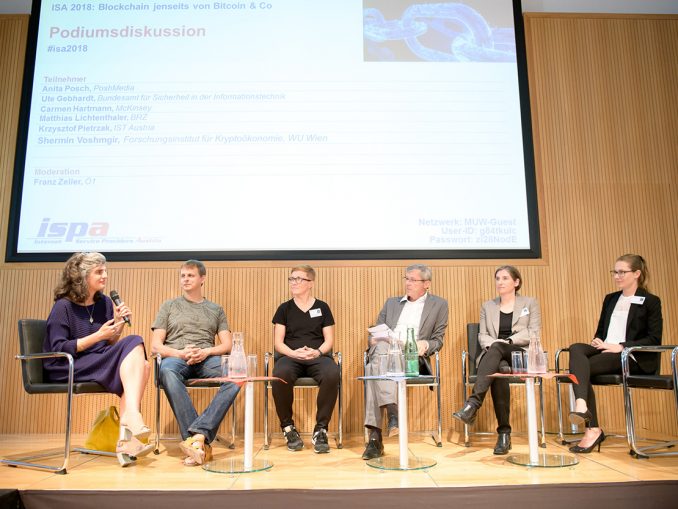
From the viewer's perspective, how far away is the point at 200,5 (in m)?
4.56

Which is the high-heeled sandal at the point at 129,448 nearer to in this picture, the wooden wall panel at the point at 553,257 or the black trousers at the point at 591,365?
the wooden wall panel at the point at 553,257

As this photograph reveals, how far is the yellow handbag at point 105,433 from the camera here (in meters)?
3.26

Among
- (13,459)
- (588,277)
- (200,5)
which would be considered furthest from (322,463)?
(200,5)

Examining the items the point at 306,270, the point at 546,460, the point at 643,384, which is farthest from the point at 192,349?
the point at 643,384

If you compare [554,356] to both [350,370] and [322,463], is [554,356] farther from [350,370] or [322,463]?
[322,463]

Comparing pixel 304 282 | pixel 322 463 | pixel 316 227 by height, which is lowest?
pixel 322 463

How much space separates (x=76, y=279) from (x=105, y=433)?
89cm

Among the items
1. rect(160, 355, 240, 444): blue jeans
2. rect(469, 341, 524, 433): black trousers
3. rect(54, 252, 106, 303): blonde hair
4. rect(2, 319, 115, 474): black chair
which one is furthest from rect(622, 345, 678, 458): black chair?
rect(54, 252, 106, 303): blonde hair

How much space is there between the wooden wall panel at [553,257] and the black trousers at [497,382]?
0.78 m

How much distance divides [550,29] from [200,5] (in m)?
2.84

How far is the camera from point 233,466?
2893 millimetres

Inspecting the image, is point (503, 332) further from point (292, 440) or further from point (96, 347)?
point (96, 347)

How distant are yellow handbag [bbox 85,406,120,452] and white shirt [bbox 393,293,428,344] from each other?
1.78 meters

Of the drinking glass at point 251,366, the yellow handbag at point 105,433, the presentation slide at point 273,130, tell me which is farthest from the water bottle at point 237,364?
the presentation slide at point 273,130
